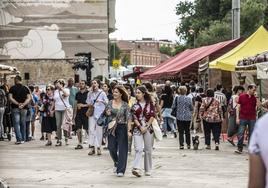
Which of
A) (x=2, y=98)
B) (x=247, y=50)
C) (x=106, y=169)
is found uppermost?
(x=247, y=50)

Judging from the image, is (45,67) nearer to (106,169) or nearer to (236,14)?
(236,14)

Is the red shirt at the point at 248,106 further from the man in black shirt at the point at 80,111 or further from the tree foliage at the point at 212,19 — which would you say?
the tree foliage at the point at 212,19

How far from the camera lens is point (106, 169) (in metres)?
13.1

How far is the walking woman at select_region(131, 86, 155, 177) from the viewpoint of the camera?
40.1 ft

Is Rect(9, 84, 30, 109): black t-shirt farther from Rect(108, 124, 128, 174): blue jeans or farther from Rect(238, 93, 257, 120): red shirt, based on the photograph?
Rect(108, 124, 128, 174): blue jeans

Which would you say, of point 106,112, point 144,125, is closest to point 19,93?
point 106,112

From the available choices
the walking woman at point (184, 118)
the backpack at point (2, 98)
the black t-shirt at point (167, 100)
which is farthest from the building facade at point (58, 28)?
the walking woman at point (184, 118)

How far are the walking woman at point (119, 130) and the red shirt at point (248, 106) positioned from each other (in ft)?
16.8

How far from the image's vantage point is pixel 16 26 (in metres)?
61.6

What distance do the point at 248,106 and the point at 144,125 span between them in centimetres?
534

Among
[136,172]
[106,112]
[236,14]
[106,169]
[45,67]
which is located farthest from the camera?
[45,67]

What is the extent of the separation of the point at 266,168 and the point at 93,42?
5909cm

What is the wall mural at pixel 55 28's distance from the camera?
61688 millimetres

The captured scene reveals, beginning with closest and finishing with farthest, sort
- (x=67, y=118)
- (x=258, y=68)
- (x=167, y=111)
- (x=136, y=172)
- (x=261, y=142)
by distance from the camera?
(x=261, y=142)
(x=136, y=172)
(x=258, y=68)
(x=67, y=118)
(x=167, y=111)
